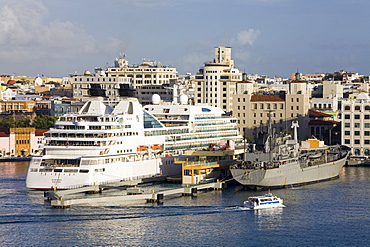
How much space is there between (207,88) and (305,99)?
13068 millimetres

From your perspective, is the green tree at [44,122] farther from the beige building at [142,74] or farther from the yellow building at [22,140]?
the beige building at [142,74]

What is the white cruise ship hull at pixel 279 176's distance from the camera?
182 feet

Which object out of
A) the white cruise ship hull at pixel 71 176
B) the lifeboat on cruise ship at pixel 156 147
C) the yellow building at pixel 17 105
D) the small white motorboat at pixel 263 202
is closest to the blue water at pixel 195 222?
the small white motorboat at pixel 263 202

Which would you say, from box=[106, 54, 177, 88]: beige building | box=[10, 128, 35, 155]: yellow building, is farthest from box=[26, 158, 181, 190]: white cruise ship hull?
box=[106, 54, 177, 88]: beige building

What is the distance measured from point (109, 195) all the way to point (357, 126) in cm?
3376

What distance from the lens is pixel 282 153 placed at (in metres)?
58.2

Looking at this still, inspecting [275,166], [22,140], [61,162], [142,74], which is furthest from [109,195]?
[142,74]

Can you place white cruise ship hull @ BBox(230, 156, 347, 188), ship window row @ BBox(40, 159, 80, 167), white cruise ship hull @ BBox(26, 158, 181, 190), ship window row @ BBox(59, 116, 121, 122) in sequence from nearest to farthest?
1. white cruise ship hull @ BBox(26, 158, 181, 190)
2. ship window row @ BBox(40, 159, 80, 167)
3. white cruise ship hull @ BBox(230, 156, 347, 188)
4. ship window row @ BBox(59, 116, 121, 122)

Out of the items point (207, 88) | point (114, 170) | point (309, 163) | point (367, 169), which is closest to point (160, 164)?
point (114, 170)

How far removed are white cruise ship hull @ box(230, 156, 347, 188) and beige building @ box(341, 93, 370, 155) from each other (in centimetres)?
1754

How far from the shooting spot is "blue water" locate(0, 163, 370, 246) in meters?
40.6

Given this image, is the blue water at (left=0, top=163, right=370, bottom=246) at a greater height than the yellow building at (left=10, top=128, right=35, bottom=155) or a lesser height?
lesser

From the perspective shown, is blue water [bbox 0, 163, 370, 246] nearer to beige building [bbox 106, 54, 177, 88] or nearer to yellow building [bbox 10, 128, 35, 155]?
yellow building [bbox 10, 128, 35, 155]

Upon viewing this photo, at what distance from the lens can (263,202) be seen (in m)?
48.6
